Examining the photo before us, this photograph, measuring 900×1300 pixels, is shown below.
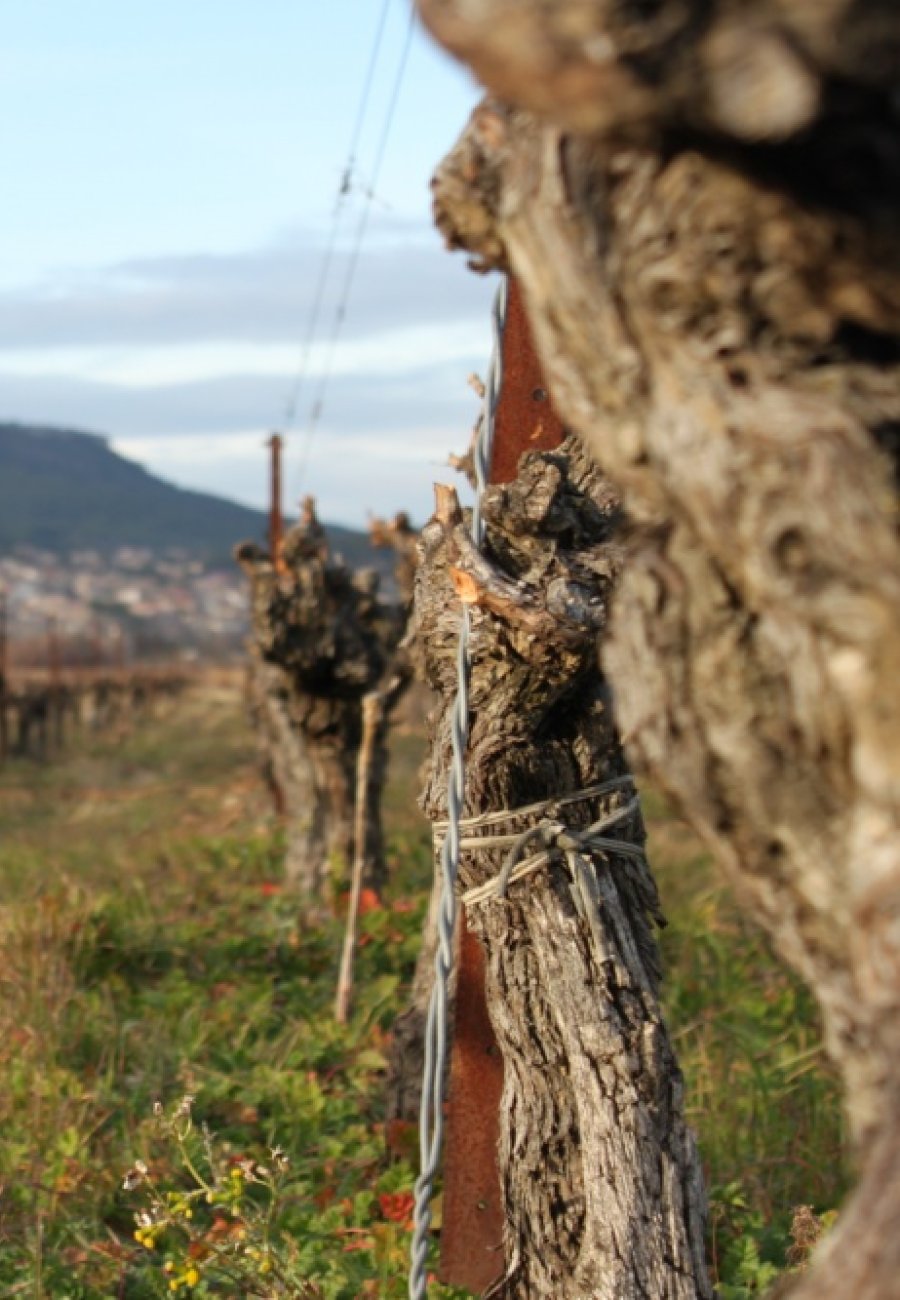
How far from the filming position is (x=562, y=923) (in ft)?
11.0

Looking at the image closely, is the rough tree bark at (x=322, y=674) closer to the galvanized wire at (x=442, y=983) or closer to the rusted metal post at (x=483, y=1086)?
the rusted metal post at (x=483, y=1086)

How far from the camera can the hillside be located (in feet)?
402

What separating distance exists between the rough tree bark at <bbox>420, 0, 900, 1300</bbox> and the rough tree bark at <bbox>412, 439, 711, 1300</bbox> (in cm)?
140

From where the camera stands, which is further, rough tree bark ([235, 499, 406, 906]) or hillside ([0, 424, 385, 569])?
hillside ([0, 424, 385, 569])

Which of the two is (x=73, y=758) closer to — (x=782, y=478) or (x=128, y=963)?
(x=128, y=963)

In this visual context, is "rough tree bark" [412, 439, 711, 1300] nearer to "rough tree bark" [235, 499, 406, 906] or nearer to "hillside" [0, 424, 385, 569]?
"rough tree bark" [235, 499, 406, 906]

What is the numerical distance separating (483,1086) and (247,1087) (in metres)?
1.79

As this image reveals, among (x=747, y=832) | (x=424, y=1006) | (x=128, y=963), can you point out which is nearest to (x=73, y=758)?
(x=128, y=963)

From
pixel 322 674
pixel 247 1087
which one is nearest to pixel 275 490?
pixel 322 674

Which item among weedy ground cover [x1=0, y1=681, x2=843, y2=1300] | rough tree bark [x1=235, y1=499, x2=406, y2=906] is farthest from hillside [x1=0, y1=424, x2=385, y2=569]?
weedy ground cover [x1=0, y1=681, x2=843, y2=1300]

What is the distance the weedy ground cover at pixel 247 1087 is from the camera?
14.2ft

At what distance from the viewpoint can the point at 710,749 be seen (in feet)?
5.81

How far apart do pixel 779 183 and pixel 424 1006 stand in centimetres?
436

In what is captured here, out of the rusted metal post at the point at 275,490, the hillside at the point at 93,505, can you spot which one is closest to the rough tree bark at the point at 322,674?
the rusted metal post at the point at 275,490
